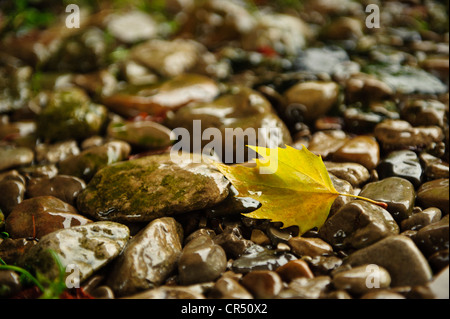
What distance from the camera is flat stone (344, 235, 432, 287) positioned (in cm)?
188

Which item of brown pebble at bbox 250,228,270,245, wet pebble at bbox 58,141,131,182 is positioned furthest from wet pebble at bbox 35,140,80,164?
brown pebble at bbox 250,228,270,245

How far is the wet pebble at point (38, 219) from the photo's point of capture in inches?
96.1

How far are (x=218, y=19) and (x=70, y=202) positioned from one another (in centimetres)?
431

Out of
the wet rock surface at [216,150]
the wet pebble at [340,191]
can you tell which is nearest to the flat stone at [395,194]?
the wet rock surface at [216,150]

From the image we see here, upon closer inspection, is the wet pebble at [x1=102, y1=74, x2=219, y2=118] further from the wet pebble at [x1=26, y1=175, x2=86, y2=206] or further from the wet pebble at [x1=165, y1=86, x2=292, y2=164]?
the wet pebble at [x1=26, y1=175, x2=86, y2=206]

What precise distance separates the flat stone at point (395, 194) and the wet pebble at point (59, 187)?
86.7 inches

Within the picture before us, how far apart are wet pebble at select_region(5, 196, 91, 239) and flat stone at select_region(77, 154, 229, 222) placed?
0.13m

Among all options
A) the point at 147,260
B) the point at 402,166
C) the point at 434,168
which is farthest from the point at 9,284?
the point at 434,168

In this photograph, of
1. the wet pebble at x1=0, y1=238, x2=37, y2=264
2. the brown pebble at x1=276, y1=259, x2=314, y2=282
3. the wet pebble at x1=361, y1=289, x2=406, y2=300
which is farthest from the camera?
the wet pebble at x1=0, y1=238, x2=37, y2=264

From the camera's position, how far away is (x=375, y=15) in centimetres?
619

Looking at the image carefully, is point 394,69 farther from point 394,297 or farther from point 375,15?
point 394,297

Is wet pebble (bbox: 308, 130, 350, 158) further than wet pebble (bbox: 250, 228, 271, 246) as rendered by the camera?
Yes
